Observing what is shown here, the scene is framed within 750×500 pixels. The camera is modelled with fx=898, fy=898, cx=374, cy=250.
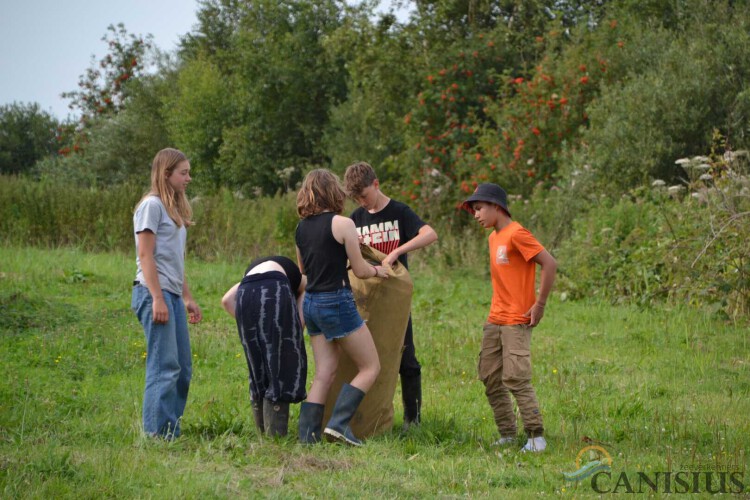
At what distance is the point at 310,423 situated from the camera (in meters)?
5.57

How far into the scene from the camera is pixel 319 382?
18.6ft

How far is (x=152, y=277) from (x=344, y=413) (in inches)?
56.4

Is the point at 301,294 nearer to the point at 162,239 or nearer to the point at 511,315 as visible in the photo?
the point at 162,239

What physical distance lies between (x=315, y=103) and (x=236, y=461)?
26530 mm

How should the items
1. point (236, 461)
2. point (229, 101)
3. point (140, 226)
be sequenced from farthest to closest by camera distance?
point (229, 101) < point (140, 226) < point (236, 461)

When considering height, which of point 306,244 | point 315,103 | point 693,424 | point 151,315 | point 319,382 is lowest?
point 693,424

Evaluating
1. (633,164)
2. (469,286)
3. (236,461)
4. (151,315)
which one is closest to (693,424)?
(236,461)

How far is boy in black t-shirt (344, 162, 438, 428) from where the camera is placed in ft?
19.6

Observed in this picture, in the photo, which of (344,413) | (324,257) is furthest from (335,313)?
(344,413)

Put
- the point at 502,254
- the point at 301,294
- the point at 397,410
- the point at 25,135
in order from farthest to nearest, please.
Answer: the point at 25,135 → the point at 397,410 → the point at 301,294 → the point at 502,254

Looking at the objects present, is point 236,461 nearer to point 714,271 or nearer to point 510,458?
point 510,458

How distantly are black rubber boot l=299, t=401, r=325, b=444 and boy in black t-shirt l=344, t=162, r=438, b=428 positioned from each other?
2.66 feet

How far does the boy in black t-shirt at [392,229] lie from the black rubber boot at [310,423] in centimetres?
81

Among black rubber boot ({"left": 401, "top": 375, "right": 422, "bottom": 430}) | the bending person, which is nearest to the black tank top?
the bending person
